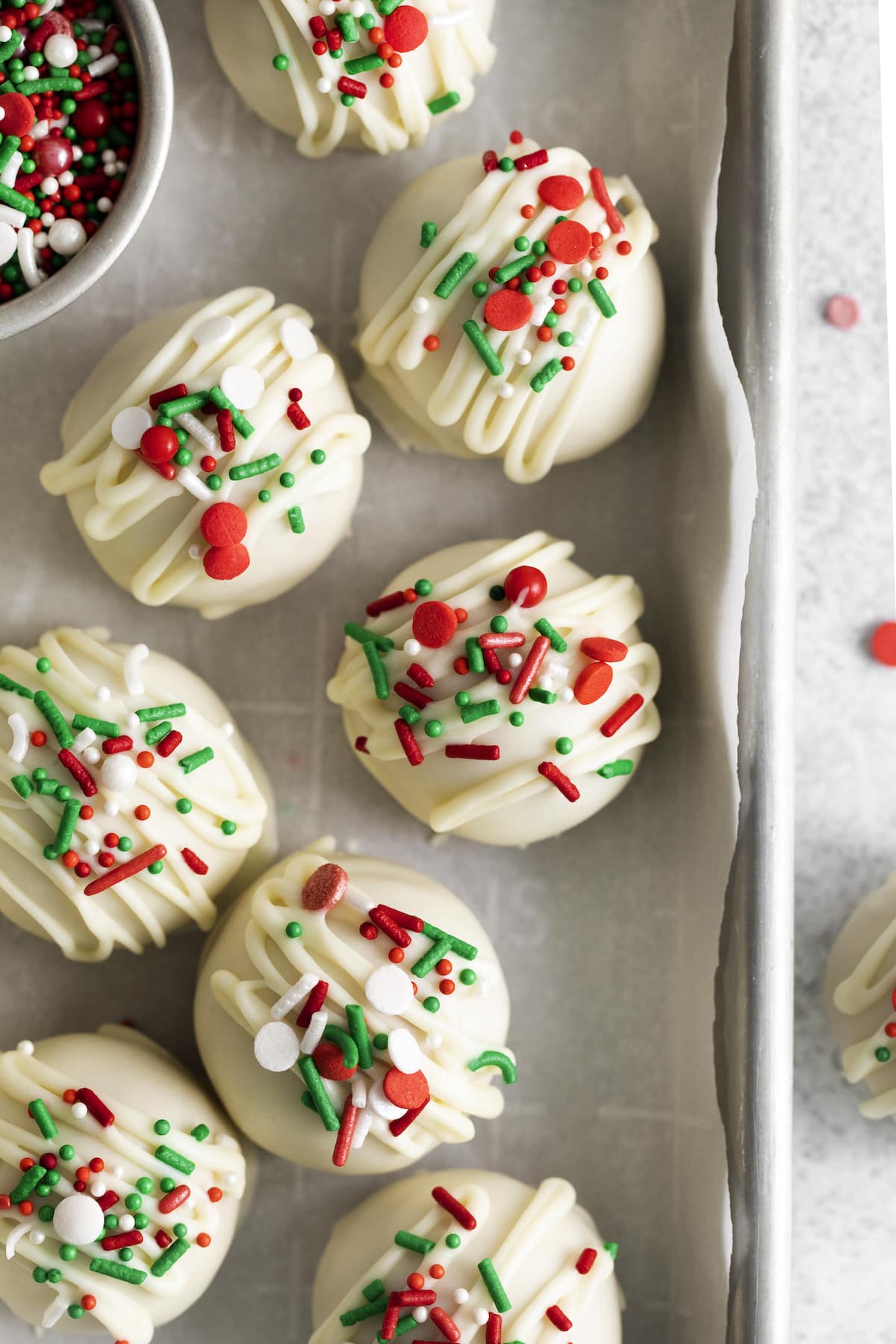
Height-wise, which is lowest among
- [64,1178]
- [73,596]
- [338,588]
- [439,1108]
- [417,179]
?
[439,1108]

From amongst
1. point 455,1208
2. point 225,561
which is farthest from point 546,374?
point 455,1208

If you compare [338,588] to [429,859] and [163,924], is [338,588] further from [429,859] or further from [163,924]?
[163,924]

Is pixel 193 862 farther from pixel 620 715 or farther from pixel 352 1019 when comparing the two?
pixel 620 715

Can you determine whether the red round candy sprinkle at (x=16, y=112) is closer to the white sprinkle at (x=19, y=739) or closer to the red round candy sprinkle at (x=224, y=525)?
the red round candy sprinkle at (x=224, y=525)

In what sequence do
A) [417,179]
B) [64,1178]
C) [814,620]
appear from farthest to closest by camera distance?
[814,620]
[417,179]
[64,1178]

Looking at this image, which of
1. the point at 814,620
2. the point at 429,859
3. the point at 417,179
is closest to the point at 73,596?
the point at 429,859

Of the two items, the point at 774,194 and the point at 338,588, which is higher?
the point at 774,194

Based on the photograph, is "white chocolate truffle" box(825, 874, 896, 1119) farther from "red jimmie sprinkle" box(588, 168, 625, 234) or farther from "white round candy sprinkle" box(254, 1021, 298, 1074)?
"red jimmie sprinkle" box(588, 168, 625, 234)
